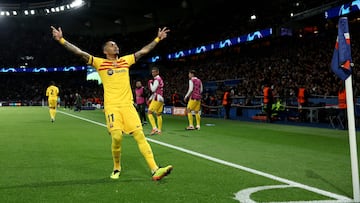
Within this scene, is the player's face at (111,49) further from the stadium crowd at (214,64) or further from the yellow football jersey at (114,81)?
the stadium crowd at (214,64)

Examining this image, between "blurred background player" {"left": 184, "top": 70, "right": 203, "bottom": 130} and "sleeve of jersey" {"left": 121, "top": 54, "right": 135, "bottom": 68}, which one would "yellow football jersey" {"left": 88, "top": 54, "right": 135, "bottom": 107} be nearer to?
"sleeve of jersey" {"left": 121, "top": 54, "right": 135, "bottom": 68}

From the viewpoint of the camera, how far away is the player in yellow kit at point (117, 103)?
6000 mm

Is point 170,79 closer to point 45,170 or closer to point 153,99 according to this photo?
point 153,99

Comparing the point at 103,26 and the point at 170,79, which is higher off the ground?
the point at 103,26

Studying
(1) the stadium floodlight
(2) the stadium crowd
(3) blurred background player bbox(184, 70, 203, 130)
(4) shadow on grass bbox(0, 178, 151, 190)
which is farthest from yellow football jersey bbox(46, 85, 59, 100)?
(1) the stadium floodlight

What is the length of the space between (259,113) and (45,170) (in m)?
17.6

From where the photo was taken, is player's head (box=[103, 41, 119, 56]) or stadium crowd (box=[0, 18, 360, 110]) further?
stadium crowd (box=[0, 18, 360, 110])

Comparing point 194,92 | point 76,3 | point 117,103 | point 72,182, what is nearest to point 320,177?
point 117,103

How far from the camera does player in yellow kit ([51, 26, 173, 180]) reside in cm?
600

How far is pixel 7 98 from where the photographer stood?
62.3 metres

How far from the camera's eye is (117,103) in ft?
20.0

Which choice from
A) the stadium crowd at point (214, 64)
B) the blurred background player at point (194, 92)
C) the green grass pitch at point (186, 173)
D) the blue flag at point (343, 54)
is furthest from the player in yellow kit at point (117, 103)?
the stadium crowd at point (214, 64)

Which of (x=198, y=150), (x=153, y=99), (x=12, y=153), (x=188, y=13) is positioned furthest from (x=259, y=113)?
(x=188, y=13)

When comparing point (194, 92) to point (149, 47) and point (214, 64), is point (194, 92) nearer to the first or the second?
point (149, 47)
